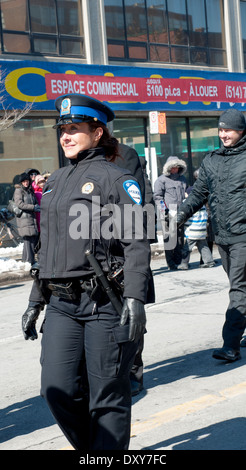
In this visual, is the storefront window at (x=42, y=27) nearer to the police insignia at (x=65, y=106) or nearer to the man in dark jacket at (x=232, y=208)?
the man in dark jacket at (x=232, y=208)

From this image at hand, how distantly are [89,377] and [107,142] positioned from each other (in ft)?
4.05

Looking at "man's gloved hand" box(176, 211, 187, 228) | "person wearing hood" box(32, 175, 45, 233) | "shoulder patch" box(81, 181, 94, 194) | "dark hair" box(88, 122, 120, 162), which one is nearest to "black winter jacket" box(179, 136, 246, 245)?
"man's gloved hand" box(176, 211, 187, 228)

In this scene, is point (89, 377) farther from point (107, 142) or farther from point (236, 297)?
point (236, 297)

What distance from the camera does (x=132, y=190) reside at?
345cm

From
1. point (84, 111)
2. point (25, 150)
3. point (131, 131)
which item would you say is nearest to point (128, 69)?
point (131, 131)

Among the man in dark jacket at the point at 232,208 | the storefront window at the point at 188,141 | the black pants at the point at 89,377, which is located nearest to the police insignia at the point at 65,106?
the black pants at the point at 89,377

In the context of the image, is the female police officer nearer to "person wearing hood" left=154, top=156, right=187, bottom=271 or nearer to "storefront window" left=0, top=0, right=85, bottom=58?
"person wearing hood" left=154, top=156, right=187, bottom=271

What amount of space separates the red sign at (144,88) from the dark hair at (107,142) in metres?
13.5

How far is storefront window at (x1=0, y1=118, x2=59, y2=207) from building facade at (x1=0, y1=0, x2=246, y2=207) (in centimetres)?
3

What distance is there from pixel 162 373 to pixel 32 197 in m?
7.17

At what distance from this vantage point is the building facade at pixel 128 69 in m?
17.2

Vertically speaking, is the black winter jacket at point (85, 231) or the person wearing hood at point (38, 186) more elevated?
the person wearing hood at point (38, 186)
